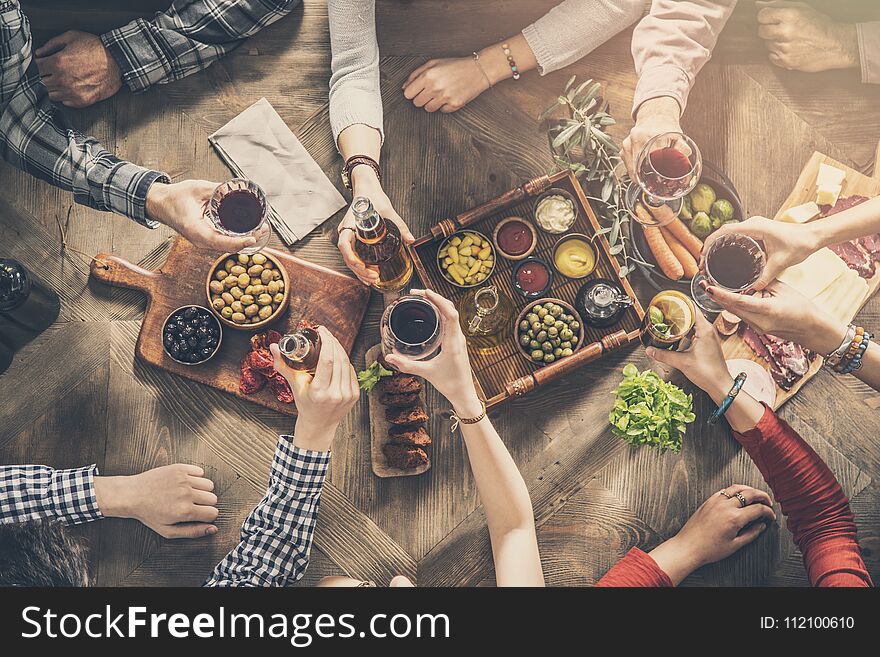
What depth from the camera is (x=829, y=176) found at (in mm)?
2016

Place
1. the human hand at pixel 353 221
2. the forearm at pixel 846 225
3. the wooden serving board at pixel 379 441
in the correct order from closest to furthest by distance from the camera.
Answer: the forearm at pixel 846 225
the human hand at pixel 353 221
the wooden serving board at pixel 379 441

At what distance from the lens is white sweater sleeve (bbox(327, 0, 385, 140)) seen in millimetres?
1979

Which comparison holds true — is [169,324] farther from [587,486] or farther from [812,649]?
[812,649]

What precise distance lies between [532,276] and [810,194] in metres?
0.96

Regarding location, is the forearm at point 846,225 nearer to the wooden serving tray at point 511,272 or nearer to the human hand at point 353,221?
the wooden serving tray at point 511,272

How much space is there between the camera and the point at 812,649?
1.86 meters

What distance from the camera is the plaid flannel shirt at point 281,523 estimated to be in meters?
1.86

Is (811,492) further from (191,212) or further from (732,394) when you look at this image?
(191,212)

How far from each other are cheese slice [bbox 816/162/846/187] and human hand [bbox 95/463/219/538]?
2.22 metres

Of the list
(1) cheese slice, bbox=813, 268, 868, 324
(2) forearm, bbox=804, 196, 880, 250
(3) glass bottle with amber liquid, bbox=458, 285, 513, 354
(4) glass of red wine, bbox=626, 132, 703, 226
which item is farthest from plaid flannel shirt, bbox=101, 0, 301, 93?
(1) cheese slice, bbox=813, 268, 868, 324

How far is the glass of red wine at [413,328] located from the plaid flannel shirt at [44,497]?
112cm

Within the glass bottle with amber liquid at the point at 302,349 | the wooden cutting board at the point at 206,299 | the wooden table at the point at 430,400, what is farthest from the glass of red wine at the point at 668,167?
the glass bottle with amber liquid at the point at 302,349

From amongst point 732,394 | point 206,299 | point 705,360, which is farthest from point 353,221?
point 732,394

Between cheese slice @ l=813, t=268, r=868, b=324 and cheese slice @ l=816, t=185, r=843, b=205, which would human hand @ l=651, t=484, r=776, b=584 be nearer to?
cheese slice @ l=813, t=268, r=868, b=324
